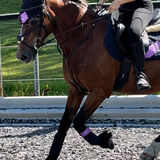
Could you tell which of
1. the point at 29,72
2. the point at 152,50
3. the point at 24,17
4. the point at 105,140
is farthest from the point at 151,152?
the point at 29,72

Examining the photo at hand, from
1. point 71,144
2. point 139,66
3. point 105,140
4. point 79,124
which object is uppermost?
point 139,66

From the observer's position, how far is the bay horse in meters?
5.66

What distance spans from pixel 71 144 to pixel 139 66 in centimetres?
176

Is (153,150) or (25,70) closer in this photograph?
(153,150)

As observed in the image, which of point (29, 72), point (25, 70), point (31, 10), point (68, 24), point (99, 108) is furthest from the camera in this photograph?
point (25, 70)

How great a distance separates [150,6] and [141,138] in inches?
83.9

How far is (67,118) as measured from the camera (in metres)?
5.96

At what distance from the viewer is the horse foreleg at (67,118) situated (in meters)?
5.90

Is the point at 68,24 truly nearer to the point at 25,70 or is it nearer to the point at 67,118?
the point at 67,118

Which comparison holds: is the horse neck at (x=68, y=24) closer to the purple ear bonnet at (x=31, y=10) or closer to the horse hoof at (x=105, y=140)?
the purple ear bonnet at (x=31, y=10)

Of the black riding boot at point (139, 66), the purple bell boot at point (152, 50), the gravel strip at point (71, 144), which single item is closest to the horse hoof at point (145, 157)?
the gravel strip at point (71, 144)

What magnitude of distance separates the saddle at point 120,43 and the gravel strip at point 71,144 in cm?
97

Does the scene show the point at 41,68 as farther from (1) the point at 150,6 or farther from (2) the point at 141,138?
(1) the point at 150,6

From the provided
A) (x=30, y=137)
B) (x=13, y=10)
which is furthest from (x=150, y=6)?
(x=13, y=10)
